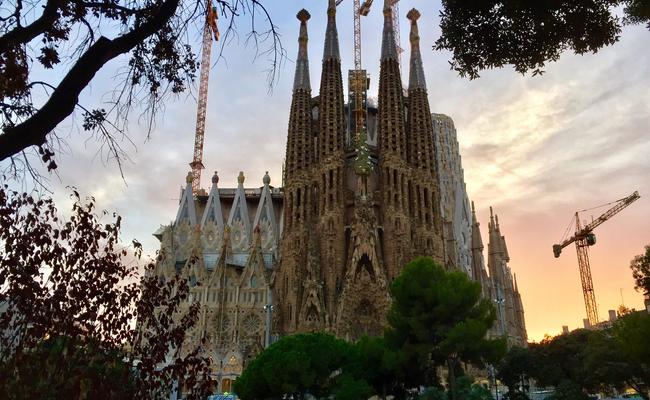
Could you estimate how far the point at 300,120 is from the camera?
41.0 metres

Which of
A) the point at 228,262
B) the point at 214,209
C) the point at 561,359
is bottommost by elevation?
the point at 561,359

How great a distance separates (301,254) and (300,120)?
10538mm

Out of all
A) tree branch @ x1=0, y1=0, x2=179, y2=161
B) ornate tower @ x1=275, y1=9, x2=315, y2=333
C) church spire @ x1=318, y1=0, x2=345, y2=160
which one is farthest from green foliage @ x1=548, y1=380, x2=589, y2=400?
tree branch @ x1=0, y1=0, x2=179, y2=161

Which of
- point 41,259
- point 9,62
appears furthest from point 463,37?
point 41,259

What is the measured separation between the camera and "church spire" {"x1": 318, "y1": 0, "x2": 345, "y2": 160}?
39.3m

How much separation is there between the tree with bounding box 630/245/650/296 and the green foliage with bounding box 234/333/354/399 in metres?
9.80

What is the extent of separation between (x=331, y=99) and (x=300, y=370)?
950 inches

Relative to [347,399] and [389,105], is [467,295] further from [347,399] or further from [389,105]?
[389,105]

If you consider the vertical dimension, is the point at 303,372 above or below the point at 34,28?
below

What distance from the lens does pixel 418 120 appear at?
1619 inches

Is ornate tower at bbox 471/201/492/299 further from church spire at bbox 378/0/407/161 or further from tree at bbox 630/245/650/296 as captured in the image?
tree at bbox 630/245/650/296

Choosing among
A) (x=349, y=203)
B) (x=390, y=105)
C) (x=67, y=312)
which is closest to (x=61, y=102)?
(x=67, y=312)

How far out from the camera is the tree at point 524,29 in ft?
18.1

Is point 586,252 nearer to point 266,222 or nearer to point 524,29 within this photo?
point 266,222
